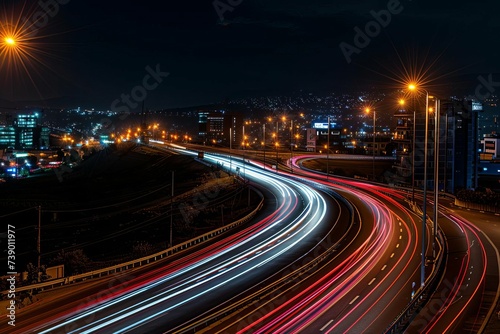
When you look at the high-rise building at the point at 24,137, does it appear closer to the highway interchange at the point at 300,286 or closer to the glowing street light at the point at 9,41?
the highway interchange at the point at 300,286

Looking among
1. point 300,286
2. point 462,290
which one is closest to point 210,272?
point 300,286

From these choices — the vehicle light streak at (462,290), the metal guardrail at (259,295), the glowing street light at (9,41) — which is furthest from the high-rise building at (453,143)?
the glowing street light at (9,41)

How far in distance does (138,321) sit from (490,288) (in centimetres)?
1239

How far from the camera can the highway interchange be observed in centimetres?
1476

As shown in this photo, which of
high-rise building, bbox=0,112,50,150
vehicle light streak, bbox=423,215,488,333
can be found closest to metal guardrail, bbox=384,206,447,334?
vehicle light streak, bbox=423,215,488,333

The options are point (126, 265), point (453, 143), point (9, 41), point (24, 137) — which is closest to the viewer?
point (9, 41)

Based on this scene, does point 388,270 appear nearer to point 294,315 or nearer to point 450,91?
point 294,315

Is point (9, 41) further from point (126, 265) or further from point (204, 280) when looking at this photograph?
point (126, 265)

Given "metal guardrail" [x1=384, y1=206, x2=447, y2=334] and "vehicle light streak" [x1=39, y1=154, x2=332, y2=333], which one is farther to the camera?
"vehicle light streak" [x1=39, y1=154, x2=332, y2=333]

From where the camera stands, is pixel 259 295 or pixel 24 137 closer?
pixel 259 295

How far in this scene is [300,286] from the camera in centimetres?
1819

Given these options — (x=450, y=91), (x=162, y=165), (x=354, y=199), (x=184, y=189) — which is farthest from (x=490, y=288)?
(x=450, y=91)

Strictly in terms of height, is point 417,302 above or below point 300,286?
above

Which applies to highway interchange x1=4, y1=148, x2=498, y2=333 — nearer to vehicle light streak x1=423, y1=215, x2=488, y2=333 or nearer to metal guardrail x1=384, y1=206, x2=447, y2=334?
vehicle light streak x1=423, y1=215, x2=488, y2=333
